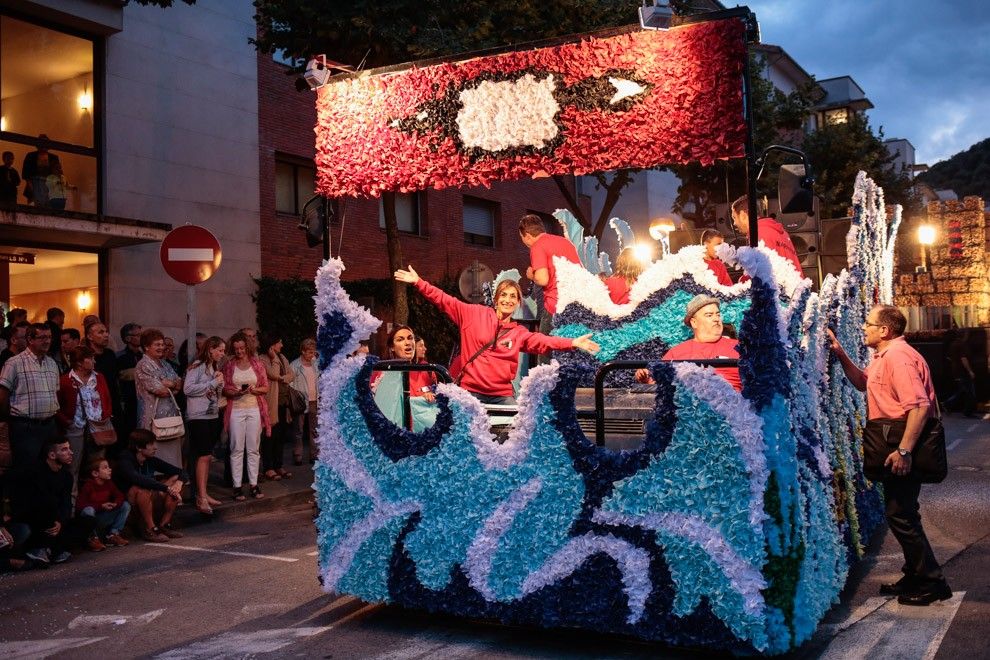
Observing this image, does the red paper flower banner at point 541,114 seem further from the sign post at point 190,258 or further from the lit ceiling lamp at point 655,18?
the sign post at point 190,258

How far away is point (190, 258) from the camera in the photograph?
33.9 feet

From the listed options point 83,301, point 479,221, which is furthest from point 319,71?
point 479,221

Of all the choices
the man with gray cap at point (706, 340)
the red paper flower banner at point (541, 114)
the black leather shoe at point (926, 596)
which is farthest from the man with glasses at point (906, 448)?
the red paper flower banner at point (541, 114)

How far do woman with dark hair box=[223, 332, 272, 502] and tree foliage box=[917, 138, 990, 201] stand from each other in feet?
213

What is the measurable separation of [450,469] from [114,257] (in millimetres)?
11009

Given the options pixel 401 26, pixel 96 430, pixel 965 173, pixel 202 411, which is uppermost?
pixel 965 173

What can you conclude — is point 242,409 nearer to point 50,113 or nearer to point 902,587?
point 50,113

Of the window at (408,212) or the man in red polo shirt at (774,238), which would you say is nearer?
the man in red polo shirt at (774,238)

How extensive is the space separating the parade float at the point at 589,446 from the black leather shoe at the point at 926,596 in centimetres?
42

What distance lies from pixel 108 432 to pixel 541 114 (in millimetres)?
5718

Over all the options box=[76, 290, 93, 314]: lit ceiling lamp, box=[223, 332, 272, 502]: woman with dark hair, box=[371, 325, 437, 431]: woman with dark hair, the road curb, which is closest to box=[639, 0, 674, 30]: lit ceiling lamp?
box=[371, 325, 437, 431]: woman with dark hair

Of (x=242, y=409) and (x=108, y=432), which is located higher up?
(x=242, y=409)

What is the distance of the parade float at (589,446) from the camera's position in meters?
4.56

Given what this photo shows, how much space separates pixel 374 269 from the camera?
20719 mm
